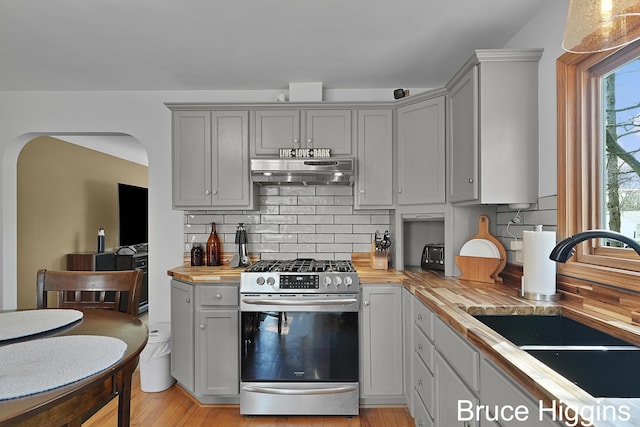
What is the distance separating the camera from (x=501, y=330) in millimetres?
1673

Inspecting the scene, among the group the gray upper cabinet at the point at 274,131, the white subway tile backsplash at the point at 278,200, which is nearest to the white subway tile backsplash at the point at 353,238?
the white subway tile backsplash at the point at 278,200

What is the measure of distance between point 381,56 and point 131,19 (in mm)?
1635

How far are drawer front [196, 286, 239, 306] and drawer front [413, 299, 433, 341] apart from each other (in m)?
1.21

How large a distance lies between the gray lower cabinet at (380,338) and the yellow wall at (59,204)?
3.98 m

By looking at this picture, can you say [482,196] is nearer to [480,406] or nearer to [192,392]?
[480,406]

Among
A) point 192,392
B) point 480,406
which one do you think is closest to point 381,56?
point 480,406

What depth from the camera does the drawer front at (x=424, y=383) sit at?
6.49ft

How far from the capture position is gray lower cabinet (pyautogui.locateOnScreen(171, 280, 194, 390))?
2.61 m

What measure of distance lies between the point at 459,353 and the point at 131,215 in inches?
236

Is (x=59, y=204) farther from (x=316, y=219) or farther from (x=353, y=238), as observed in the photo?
(x=353, y=238)

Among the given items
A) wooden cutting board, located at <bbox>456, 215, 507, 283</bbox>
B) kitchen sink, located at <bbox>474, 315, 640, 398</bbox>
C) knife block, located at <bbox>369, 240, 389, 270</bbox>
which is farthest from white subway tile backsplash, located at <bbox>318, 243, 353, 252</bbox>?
kitchen sink, located at <bbox>474, 315, 640, 398</bbox>

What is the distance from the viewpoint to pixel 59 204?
4812mm

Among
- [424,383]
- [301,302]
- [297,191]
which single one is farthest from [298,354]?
[297,191]

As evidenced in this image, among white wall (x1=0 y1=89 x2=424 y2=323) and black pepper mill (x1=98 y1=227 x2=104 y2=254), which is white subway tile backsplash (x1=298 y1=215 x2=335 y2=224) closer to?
white wall (x1=0 y1=89 x2=424 y2=323)
